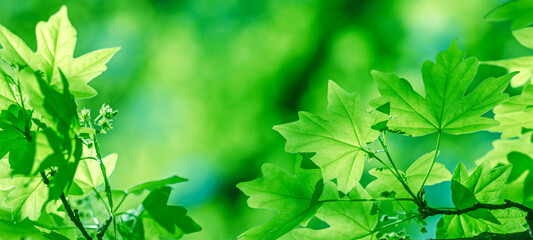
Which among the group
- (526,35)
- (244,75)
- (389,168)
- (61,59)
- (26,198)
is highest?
(526,35)

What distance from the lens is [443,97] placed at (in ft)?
3.85

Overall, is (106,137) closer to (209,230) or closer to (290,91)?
(209,230)

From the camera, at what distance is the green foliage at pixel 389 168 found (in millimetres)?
1159

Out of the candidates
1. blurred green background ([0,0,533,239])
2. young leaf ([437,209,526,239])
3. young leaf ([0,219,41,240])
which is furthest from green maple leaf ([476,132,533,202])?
blurred green background ([0,0,533,239])

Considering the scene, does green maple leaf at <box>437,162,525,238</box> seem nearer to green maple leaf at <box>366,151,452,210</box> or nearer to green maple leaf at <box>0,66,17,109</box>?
green maple leaf at <box>366,151,452,210</box>

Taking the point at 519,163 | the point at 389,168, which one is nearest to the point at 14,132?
the point at 389,168

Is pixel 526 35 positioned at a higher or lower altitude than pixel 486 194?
higher

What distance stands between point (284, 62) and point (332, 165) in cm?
692

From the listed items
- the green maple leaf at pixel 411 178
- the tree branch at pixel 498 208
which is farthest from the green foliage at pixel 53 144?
the tree branch at pixel 498 208

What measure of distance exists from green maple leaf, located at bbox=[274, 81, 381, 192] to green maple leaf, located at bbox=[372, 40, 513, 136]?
0.22ft

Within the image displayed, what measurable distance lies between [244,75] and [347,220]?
692cm

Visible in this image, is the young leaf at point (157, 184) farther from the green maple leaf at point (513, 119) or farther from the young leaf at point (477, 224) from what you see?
the green maple leaf at point (513, 119)

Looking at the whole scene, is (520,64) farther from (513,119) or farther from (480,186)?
(480,186)

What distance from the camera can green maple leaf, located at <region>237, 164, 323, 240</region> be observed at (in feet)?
3.95
